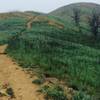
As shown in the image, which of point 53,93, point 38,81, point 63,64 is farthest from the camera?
point 63,64

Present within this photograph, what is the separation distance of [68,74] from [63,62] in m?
6.05

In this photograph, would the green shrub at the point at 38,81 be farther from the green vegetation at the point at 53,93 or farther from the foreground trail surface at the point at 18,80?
the green vegetation at the point at 53,93

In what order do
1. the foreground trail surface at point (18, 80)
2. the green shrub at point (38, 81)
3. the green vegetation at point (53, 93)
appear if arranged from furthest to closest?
the green shrub at point (38, 81) → the foreground trail surface at point (18, 80) → the green vegetation at point (53, 93)

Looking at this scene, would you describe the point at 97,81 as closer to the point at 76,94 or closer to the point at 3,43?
the point at 76,94

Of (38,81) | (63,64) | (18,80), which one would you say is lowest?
(63,64)

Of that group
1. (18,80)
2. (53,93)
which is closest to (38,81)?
(18,80)

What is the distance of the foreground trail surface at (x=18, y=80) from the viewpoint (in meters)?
21.2

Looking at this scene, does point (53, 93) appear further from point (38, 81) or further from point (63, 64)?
point (63, 64)

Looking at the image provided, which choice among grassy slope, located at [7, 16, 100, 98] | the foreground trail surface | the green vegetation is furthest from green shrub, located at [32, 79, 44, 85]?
grassy slope, located at [7, 16, 100, 98]

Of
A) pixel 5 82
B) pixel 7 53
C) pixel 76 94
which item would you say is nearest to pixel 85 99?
pixel 76 94

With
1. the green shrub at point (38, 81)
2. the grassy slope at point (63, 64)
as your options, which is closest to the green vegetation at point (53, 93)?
the green shrub at point (38, 81)

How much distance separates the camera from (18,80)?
2484 cm

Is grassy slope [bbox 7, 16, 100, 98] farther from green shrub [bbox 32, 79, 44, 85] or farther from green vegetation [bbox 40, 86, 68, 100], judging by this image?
green vegetation [bbox 40, 86, 68, 100]

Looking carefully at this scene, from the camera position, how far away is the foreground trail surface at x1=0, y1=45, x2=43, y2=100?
21234mm
